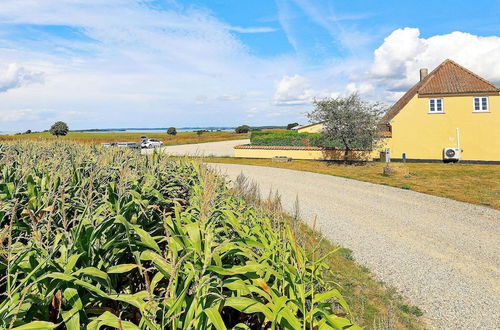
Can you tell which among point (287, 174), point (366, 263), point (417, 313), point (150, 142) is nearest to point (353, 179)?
point (287, 174)

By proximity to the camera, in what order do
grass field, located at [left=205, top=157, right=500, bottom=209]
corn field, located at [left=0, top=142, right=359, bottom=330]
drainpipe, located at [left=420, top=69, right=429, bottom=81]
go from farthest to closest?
drainpipe, located at [left=420, top=69, right=429, bottom=81] < grass field, located at [left=205, top=157, right=500, bottom=209] < corn field, located at [left=0, top=142, right=359, bottom=330]

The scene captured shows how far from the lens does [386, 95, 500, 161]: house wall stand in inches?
1002

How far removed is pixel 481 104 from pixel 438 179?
13.0m

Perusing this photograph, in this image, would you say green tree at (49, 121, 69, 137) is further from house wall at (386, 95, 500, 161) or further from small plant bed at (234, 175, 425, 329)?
small plant bed at (234, 175, 425, 329)

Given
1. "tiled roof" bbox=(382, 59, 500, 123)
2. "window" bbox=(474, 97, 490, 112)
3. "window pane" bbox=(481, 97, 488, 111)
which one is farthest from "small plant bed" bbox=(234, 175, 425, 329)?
"window pane" bbox=(481, 97, 488, 111)

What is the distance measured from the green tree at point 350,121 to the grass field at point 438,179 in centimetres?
212

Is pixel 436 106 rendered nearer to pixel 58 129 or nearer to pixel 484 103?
pixel 484 103

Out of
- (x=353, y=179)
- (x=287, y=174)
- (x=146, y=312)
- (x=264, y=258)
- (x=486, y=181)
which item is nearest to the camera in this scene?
(x=146, y=312)

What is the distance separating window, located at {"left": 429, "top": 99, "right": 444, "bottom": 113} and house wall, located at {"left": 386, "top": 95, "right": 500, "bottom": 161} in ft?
0.87

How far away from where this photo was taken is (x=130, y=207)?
2.12 meters

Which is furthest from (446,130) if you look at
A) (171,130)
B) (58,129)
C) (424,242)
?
(171,130)

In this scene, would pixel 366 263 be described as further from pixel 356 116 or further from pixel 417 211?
pixel 356 116

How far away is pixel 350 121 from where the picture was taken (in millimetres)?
22547

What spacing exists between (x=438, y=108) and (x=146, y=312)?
31.1m
